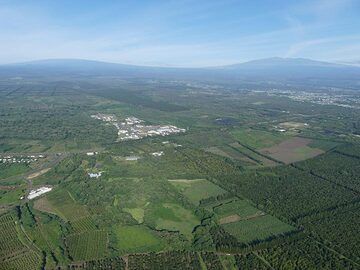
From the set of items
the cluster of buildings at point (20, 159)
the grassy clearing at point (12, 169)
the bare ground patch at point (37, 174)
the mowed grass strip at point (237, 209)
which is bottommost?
the cluster of buildings at point (20, 159)

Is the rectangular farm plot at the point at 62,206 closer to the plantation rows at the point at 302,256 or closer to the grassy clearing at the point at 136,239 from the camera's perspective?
the grassy clearing at the point at 136,239

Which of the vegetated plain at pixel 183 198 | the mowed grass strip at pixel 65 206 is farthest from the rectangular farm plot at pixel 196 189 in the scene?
the mowed grass strip at pixel 65 206

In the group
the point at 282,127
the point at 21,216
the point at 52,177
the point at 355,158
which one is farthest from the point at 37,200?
the point at 282,127

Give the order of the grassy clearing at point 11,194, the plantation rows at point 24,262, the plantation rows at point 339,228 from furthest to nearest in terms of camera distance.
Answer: the grassy clearing at point 11,194 < the plantation rows at point 339,228 < the plantation rows at point 24,262

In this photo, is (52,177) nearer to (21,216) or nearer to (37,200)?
(37,200)

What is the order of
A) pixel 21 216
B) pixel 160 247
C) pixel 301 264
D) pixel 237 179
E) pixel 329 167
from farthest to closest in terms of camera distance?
pixel 329 167 → pixel 237 179 → pixel 21 216 → pixel 160 247 → pixel 301 264

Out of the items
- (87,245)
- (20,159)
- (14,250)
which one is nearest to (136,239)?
(87,245)
